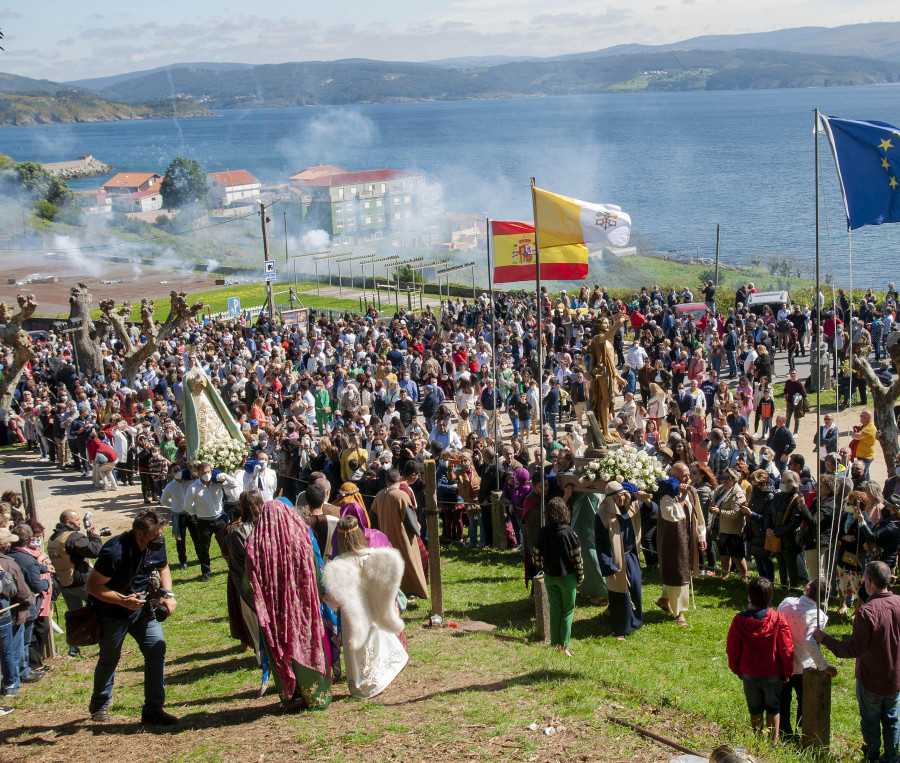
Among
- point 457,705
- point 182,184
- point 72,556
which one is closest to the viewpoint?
point 457,705

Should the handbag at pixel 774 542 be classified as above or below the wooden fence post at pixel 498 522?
above

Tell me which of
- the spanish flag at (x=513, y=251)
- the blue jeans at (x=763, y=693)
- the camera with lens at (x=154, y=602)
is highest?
the spanish flag at (x=513, y=251)

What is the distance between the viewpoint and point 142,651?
21.5 feet

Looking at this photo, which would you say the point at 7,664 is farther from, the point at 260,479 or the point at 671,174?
the point at 671,174

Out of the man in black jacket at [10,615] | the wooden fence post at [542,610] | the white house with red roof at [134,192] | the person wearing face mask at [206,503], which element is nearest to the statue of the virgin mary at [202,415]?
the person wearing face mask at [206,503]

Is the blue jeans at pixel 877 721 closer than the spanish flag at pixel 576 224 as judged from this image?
Yes

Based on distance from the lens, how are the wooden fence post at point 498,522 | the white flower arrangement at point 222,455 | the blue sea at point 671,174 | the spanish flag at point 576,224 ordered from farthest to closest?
the blue sea at point 671,174 → the wooden fence post at point 498,522 → the white flower arrangement at point 222,455 → the spanish flag at point 576,224

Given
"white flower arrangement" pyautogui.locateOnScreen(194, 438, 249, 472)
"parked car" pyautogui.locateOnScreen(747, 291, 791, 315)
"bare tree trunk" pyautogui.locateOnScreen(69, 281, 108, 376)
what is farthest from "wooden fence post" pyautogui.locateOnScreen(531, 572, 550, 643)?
"bare tree trunk" pyautogui.locateOnScreen(69, 281, 108, 376)

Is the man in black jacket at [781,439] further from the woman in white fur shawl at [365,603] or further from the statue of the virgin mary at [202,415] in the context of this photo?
the woman in white fur shawl at [365,603]

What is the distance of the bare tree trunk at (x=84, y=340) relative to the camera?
83.6 feet

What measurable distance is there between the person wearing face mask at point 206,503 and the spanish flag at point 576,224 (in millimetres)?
4752

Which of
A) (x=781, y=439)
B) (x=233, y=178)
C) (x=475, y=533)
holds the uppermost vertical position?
(x=233, y=178)

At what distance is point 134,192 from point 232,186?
13.6 metres

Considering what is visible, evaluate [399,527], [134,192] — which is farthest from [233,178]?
[399,527]
